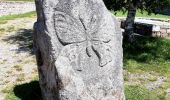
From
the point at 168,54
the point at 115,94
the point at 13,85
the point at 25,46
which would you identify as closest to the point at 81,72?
the point at 115,94

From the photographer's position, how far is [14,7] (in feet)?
82.2

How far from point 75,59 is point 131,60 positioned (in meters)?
4.92

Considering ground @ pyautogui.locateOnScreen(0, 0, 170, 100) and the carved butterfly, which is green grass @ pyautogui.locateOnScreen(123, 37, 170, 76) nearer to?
ground @ pyautogui.locateOnScreen(0, 0, 170, 100)

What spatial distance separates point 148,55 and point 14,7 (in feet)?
46.9

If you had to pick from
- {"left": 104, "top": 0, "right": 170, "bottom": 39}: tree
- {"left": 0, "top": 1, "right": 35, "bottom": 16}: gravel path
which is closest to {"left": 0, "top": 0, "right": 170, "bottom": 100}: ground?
→ {"left": 104, "top": 0, "right": 170, "bottom": 39}: tree

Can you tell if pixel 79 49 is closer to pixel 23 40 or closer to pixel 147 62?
pixel 147 62

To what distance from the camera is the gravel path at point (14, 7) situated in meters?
24.8

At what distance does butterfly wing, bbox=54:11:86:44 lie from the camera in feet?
23.1

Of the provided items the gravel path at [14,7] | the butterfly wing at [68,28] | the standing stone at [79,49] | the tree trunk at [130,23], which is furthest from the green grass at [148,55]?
the gravel path at [14,7]

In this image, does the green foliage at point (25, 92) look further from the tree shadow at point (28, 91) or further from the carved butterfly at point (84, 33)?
the carved butterfly at point (84, 33)

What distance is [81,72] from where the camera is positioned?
7.26 m

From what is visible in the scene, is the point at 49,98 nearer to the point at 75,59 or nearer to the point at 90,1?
the point at 75,59

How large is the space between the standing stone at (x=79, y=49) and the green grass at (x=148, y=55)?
12.4 feet

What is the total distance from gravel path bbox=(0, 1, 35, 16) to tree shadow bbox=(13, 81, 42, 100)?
594 inches
